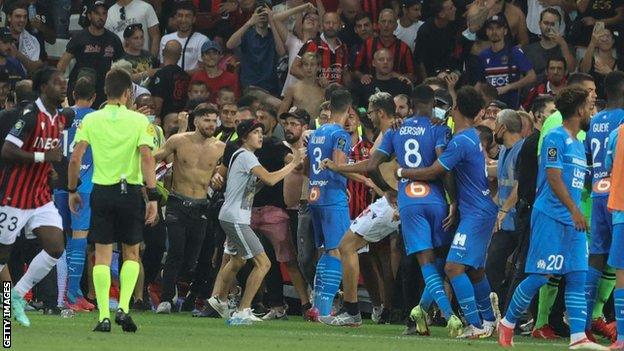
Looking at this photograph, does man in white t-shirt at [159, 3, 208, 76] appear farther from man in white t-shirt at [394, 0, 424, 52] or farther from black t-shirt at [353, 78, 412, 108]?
black t-shirt at [353, 78, 412, 108]

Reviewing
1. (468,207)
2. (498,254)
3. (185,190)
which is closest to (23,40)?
(185,190)

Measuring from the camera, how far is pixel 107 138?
14.1 m

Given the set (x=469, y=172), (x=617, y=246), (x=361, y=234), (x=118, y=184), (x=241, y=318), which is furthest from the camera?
(x=361, y=234)

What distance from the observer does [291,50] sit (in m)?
22.6

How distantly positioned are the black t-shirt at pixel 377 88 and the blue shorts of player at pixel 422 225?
19.2 ft

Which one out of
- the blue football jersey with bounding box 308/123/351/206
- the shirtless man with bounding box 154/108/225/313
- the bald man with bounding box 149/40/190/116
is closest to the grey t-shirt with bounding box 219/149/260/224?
the blue football jersey with bounding box 308/123/351/206

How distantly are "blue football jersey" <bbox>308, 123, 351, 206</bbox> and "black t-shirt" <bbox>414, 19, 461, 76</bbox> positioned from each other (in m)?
5.17

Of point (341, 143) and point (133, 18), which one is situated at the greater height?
point (133, 18)

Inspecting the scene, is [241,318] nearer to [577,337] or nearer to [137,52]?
[577,337]

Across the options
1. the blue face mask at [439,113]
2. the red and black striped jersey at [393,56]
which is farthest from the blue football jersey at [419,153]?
the red and black striped jersey at [393,56]

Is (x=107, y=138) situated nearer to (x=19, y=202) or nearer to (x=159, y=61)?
(x=19, y=202)

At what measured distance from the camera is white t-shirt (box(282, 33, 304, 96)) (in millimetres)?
22281

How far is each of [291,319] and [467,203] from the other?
14.0 ft

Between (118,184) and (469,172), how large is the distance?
10.7ft
